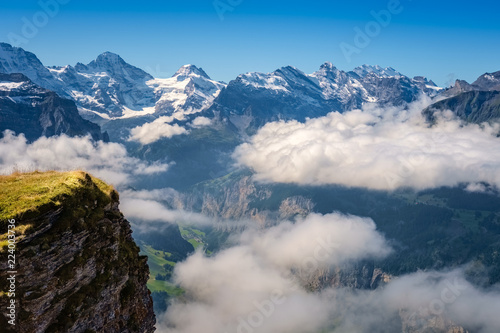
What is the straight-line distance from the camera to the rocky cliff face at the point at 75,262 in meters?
25.5

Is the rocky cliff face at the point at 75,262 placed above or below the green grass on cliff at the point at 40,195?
below

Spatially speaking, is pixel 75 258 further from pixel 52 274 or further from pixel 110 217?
pixel 110 217

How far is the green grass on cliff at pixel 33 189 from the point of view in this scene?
1016 inches

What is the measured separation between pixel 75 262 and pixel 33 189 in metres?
6.62

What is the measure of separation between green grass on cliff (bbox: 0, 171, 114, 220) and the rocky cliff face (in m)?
0.07

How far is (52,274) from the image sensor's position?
26797mm

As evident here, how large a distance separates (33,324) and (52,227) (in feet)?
22.4

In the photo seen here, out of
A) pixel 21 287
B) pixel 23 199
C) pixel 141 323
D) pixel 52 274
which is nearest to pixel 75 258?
pixel 52 274

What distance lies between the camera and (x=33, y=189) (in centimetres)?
2789

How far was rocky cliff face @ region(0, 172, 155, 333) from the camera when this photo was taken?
25.5 meters

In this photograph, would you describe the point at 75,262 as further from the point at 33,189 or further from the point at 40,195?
the point at 33,189

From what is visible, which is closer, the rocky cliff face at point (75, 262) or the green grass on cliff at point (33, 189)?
the rocky cliff face at point (75, 262)

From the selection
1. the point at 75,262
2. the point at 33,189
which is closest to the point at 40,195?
the point at 33,189

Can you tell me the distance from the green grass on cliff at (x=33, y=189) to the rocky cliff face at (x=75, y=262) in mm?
70
